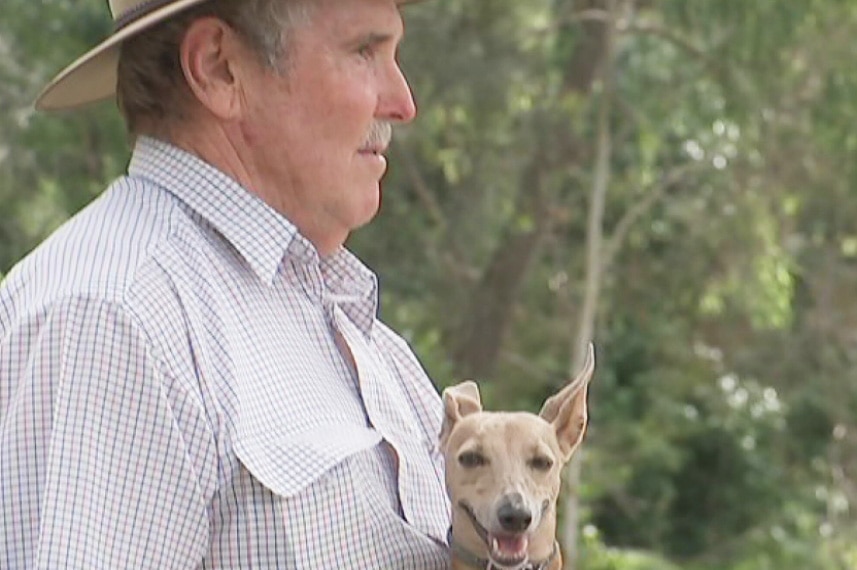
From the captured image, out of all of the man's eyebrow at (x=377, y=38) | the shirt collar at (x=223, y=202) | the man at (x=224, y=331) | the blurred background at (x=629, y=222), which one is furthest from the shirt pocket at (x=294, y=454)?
the blurred background at (x=629, y=222)

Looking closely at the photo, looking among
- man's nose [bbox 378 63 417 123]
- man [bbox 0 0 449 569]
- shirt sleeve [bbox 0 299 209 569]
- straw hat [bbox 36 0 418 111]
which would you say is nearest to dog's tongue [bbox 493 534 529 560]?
man [bbox 0 0 449 569]

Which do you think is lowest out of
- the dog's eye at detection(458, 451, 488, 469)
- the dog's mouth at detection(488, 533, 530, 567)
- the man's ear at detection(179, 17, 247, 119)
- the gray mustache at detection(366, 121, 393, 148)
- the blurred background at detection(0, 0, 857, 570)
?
the blurred background at detection(0, 0, 857, 570)

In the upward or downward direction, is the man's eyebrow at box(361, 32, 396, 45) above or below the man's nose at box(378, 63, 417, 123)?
above

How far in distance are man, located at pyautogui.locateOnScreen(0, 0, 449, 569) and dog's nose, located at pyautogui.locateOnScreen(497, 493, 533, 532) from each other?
13cm

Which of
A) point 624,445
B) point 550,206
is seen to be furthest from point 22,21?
point 624,445

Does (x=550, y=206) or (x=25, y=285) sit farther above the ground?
(x=25, y=285)

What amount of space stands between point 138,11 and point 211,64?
0.41 ft

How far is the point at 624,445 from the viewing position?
1347 cm

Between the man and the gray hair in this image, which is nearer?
the man

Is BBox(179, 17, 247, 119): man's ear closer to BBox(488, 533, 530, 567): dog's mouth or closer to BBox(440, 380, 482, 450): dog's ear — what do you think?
BBox(440, 380, 482, 450): dog's ear

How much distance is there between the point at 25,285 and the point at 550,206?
9.39 metres

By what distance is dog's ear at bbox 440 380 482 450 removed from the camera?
250cm

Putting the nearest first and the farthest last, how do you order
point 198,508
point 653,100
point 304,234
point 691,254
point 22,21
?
point 198,508 → point 304,234 → point 22,21 → point 653,100 → point 691,254

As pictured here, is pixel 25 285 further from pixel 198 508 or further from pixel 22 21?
pixel 22 21
